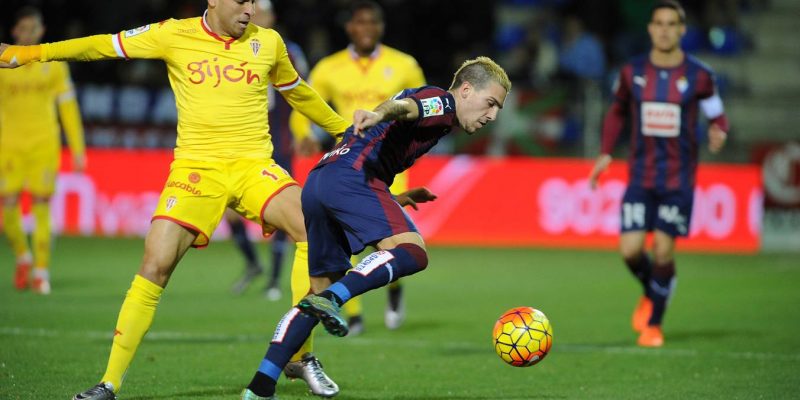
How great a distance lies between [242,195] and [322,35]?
13.4 meters

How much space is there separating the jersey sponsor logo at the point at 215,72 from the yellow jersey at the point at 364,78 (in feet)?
12.0

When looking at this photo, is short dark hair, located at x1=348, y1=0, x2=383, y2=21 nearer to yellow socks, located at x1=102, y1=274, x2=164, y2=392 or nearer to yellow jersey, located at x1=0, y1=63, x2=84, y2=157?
yellow jersey, located at x1=0, y1=63, x2=84, y2=157

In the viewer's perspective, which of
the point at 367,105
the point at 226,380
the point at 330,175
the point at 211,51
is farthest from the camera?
the point at 367,105

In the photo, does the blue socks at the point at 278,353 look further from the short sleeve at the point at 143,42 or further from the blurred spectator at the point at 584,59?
the blurred spectator at the point at 584,59

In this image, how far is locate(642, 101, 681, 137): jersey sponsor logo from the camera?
31.2 feet

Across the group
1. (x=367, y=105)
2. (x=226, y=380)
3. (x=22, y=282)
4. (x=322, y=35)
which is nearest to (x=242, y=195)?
(x=226, y=380)

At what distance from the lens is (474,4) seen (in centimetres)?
2205

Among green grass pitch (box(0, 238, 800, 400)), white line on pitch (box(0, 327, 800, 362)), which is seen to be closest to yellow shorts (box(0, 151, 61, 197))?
green grass pitch (box(0, 238, 800, 400))

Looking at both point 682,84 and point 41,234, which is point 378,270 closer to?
point 682,84

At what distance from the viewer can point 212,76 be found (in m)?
6.73

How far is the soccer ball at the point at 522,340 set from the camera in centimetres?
664

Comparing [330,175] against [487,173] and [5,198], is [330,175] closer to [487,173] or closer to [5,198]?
→ [5,198]

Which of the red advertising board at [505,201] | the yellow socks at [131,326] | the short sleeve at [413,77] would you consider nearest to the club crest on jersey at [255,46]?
the yellow socks at [131,326]

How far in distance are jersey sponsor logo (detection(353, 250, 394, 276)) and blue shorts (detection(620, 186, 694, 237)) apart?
4.16 meters
